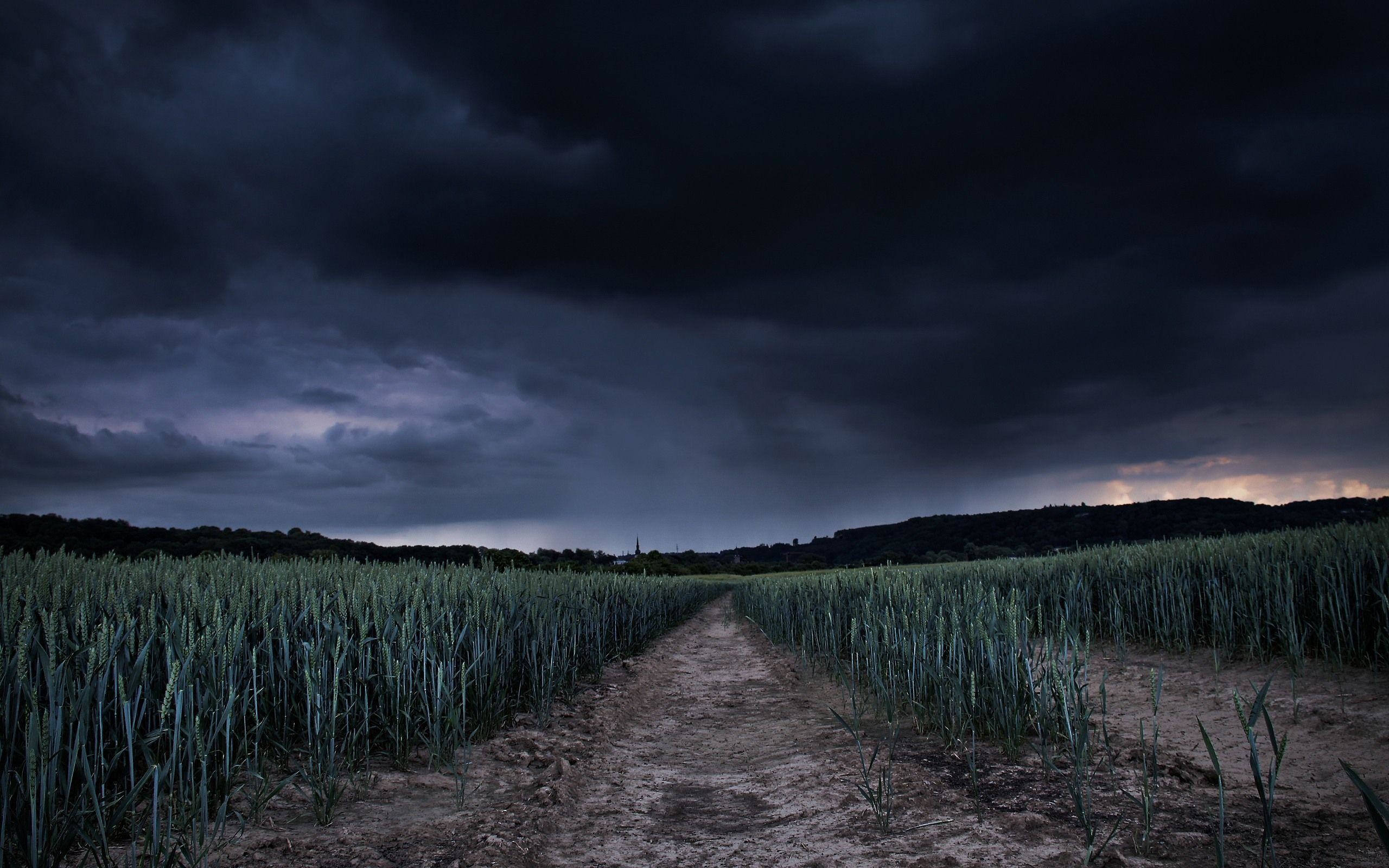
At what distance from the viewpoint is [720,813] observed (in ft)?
14.4

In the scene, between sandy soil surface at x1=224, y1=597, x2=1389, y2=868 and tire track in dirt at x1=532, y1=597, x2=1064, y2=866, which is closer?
sandy soil surface at x1=224, y1=597, x2=1389, y2=868

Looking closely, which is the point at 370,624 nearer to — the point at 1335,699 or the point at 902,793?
the point at 902,793

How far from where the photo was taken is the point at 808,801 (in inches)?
171

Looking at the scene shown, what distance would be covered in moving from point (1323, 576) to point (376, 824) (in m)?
10.3

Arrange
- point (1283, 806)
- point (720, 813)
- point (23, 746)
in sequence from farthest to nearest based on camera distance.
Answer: point (720, 813)
point (1283, 806)
point (23, 746)

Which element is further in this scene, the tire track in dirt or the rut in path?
the rut in path

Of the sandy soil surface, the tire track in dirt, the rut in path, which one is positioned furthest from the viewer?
the rut in path

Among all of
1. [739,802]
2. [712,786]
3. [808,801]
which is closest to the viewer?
[808,801]

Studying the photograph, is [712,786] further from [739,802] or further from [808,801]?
[808,801]

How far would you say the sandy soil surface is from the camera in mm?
3352

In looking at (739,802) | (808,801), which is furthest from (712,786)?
(808,801)

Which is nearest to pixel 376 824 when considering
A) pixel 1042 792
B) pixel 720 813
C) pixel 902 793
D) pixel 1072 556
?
pixel 720 813

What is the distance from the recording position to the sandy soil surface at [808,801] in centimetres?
335

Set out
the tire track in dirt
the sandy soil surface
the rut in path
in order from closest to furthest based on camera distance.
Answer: the sandy soil surface, the tire track in dirt, the rut in path
